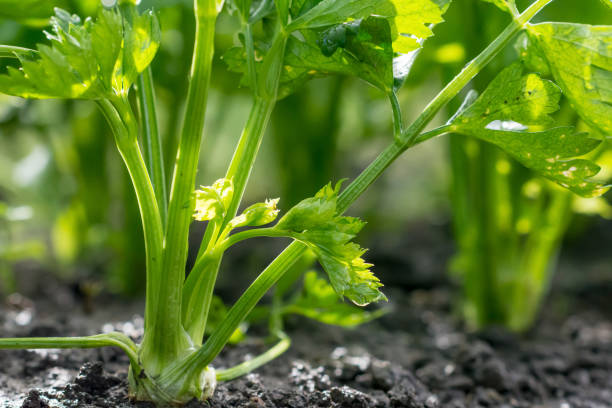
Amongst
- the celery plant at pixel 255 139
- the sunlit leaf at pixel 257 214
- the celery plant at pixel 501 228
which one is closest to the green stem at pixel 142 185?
the celery plant at pixel 255 139

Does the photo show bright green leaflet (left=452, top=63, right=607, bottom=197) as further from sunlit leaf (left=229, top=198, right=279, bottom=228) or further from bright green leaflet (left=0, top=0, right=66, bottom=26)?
bright green leaflet (left=0, top=0, right=66, bottom=26)

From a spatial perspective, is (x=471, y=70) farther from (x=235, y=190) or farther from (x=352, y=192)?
(x=235, y=190)

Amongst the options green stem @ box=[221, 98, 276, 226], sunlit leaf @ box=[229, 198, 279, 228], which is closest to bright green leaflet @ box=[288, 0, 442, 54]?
green stem @ box=[221, 98, 276, 226]

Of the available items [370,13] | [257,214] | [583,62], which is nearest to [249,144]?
[257,214]

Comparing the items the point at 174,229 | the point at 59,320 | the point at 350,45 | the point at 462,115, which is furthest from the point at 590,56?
the point at 59,320

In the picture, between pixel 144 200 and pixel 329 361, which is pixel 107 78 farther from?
pixel 329 361
